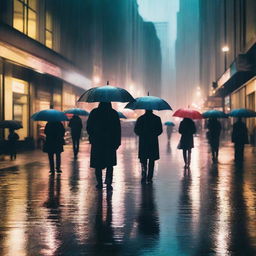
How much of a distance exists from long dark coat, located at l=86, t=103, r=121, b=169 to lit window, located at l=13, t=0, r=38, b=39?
15.3m

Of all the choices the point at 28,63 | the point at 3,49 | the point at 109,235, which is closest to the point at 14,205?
the point at 109,235

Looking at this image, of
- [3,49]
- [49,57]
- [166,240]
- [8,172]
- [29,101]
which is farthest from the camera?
[49,57]

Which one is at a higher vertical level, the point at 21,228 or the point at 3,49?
the point at 3,49

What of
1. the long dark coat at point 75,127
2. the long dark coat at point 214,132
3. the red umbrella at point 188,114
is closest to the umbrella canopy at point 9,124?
the long dark coat at point 75,127

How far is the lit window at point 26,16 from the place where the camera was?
2444 cm

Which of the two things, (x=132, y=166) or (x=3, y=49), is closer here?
(x=132, y=166)

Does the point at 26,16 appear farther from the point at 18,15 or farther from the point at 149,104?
the point at 149,104

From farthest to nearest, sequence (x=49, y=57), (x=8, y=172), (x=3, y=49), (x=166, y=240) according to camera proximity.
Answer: (x=49, y=57)
(x=3, y=49)
(x=8, y=172)
(x=166, y=240)

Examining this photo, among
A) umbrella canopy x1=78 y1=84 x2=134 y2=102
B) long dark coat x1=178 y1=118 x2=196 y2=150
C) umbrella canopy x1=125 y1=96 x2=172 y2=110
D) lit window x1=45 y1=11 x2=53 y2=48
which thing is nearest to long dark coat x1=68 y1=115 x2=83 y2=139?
long dark coat x1=178 y1=118 x2=196 y2=150

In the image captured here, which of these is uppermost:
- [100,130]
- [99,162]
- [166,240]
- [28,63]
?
[28,63]

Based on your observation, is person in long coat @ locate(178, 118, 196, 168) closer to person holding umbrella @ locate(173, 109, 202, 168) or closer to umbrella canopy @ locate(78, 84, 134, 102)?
person holding umbrella @ locate(173, 109, 202, 168)

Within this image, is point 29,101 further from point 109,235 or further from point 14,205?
point 109,235

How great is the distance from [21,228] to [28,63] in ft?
62.9

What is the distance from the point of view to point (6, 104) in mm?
22750
